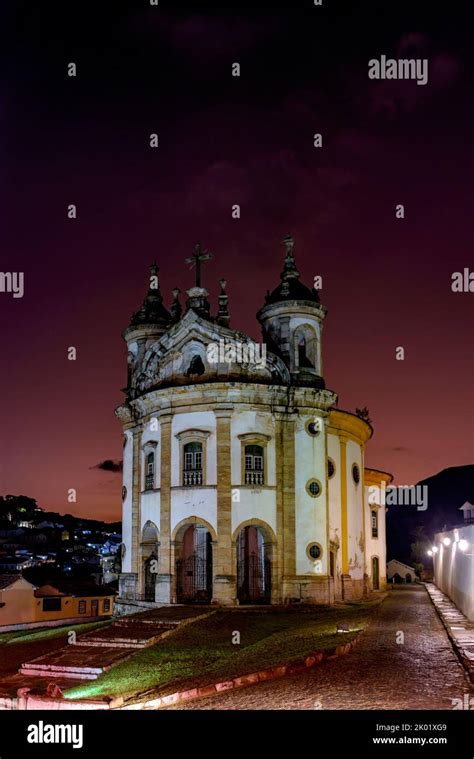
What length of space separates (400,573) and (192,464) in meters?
37.2

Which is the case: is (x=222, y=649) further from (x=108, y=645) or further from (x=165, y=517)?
(x=165, y=517)

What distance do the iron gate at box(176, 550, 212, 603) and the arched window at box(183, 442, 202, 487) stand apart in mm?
3071

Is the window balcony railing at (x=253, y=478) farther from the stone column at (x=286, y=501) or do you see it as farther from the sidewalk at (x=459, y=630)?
the sidewalk at (x=459, y=630)

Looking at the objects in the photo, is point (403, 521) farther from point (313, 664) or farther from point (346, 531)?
point (313, 664)

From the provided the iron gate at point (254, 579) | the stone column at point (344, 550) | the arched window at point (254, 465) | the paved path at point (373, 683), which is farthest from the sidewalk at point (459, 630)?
the arched window at point (254, 465)

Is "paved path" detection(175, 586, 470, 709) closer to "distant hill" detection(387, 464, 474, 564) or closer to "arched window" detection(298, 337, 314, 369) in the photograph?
"arched window" detection(298, 337, 314, 369)

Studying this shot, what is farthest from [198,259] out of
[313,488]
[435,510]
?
[435,510]

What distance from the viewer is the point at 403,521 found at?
129 m

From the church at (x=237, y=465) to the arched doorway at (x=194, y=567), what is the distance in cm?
5

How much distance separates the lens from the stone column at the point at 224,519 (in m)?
30.7

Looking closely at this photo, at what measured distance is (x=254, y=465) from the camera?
106 feet

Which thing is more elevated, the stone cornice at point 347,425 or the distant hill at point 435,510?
the stone cornice at point 347,425

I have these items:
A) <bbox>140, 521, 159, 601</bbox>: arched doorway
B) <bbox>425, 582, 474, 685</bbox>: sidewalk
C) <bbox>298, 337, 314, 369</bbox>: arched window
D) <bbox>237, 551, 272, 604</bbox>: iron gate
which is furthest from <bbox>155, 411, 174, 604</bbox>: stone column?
<bbox>425, 582, 474, 685</bbox>: sidewalk

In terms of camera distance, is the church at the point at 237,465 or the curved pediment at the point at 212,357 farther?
the curved pediment at the point at 212,357
